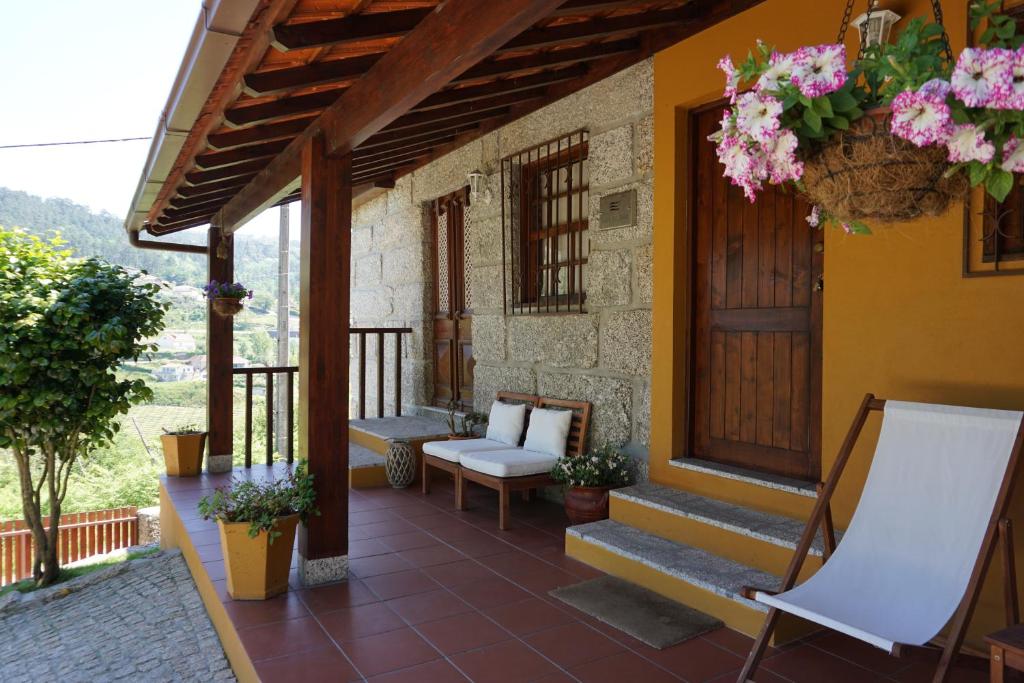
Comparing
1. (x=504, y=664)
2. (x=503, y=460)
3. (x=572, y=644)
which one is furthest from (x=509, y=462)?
(x=504, y=664)

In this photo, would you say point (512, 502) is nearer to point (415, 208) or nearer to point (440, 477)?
point (440, 477)

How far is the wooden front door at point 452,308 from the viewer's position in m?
6.32

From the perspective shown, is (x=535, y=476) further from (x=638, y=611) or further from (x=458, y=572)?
(x=638, y=611)

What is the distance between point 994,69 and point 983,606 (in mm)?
2165

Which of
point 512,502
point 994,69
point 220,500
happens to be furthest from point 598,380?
point 994,69

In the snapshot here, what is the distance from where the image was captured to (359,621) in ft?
9.47

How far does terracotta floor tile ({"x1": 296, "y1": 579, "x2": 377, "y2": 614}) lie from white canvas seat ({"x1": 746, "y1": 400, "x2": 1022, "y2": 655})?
1751 mm

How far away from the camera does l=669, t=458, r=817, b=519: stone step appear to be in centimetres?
321

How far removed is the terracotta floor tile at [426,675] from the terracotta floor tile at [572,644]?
36 cm

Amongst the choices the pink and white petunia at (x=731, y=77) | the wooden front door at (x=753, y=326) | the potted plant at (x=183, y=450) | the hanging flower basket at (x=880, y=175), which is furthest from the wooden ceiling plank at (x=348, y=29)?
the potted plant at (x=183, y=450)

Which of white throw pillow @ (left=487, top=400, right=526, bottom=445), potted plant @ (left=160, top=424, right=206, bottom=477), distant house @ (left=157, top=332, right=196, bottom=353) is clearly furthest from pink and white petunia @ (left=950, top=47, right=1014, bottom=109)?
distant house @ (left=157, top=332, right=196, bottom=353)

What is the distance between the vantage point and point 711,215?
3.79 metres

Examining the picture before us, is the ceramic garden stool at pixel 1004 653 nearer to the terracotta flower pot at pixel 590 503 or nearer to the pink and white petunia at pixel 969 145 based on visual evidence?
the pink and white petunia at pixel 969 145

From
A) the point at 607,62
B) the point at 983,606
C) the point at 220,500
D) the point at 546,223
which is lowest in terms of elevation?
the point at 983,606
